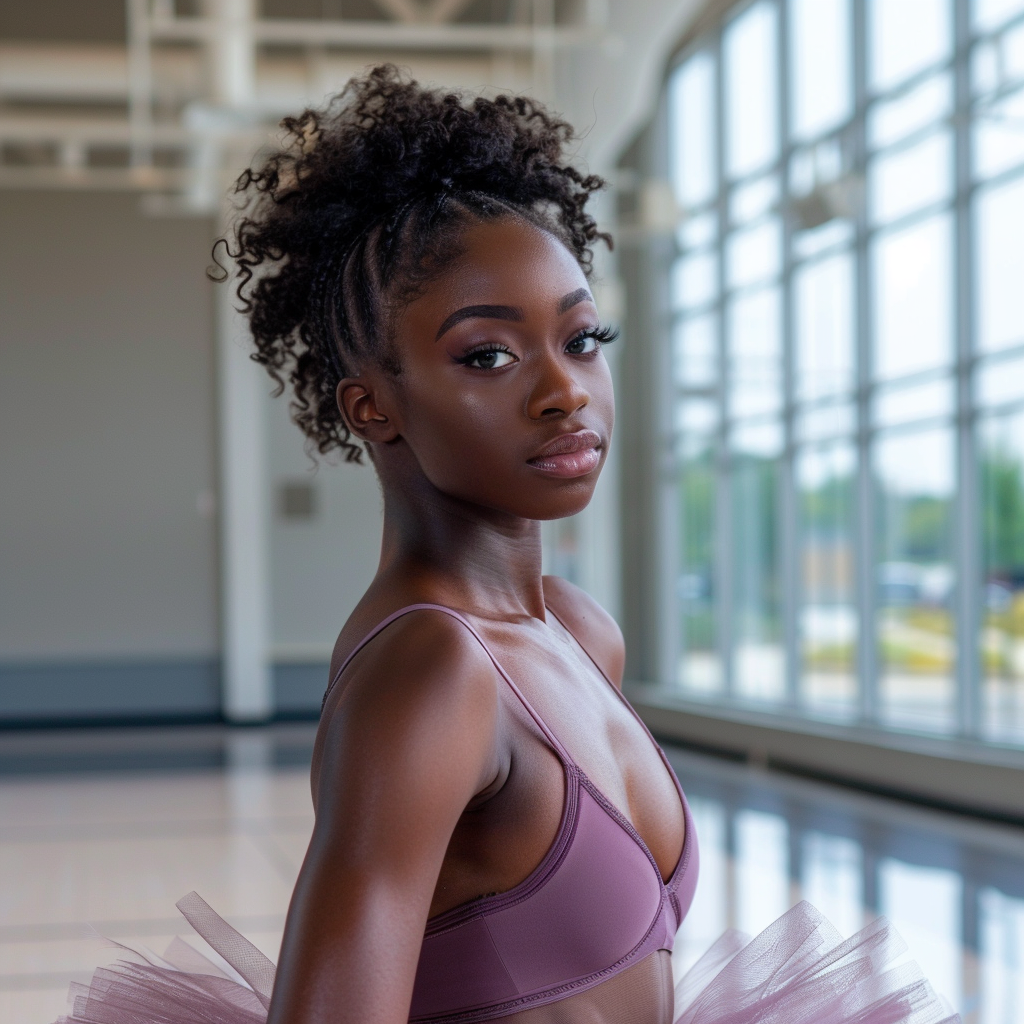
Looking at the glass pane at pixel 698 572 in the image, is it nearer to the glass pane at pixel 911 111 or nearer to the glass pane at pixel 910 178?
the glass pane at pixel 910 178

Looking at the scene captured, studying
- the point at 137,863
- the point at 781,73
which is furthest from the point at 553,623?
the point at 781,73

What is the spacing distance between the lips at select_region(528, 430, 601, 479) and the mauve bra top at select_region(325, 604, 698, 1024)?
0.46 ft

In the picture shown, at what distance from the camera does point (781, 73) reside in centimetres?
1154

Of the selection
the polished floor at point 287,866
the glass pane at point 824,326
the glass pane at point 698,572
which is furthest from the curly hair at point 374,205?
the glass pane at point 698,572

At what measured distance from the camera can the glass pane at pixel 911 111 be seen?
30.9 feet

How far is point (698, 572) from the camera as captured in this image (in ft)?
45.0

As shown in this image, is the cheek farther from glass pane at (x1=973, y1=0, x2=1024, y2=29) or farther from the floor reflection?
glass pane at (x1=973, y1=0, x2=1024, y2=29)

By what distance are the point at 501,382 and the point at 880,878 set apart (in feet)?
18.6

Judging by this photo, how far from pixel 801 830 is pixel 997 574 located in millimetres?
2885

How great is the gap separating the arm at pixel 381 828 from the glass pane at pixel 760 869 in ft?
12.7

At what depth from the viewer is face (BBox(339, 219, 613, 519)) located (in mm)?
927

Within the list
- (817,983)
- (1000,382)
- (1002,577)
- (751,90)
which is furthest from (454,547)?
(751,90)

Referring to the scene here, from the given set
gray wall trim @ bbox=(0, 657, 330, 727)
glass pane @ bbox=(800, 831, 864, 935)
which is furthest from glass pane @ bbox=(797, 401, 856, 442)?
gray wall trim @ bbox=(0, 657, 330, 727)

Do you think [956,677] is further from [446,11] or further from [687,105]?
[687,105]
